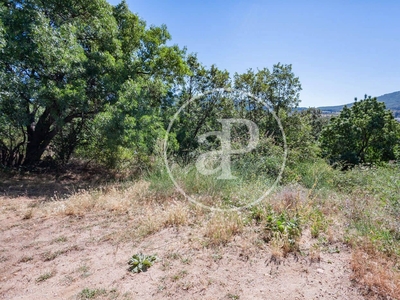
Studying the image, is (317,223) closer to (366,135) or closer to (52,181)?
(52,181)

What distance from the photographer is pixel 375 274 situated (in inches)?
76.1

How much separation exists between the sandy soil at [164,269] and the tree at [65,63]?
3350 millimetres

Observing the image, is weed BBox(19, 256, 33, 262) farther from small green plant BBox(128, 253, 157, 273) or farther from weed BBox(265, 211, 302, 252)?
weed BBox(265, 211, 302, 252)

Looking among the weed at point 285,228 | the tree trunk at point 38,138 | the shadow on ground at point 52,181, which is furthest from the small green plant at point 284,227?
the tree trunk at point 38,138

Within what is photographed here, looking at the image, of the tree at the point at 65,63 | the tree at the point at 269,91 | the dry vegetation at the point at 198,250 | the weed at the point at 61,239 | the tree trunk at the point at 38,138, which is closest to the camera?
the dry vegetation at the point at 198,250

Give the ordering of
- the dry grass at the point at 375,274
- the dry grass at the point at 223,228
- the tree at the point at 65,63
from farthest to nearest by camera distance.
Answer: the tree at the point at 65,63, the dry grass at the point at 223,228, the dry grass at the point at 375,274

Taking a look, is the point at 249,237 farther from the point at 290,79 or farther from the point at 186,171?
the point at 290,79

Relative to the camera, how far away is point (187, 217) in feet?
10.9

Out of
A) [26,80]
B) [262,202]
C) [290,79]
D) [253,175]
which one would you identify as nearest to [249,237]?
[262,202]

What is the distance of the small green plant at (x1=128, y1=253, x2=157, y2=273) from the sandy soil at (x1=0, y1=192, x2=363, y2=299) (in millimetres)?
56

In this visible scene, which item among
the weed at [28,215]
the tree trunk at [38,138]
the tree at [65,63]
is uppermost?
the tree at [65,63]

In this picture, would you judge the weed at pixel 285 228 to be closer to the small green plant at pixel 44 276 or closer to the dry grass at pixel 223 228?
the dry grass at pixel 223 228

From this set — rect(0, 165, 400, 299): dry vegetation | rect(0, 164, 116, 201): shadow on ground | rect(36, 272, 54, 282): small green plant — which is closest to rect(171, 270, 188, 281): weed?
rect(0, 165, 400, 299): dry vegetation

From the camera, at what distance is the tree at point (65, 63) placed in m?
4.83
